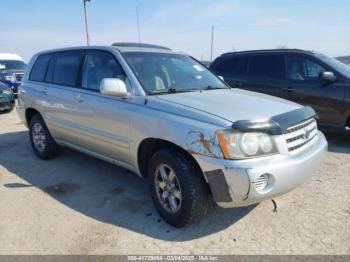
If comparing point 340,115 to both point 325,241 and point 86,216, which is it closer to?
point 325,241

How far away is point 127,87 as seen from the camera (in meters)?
3.64

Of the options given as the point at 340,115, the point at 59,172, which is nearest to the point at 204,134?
the point at 59,172

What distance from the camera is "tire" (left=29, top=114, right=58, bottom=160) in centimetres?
536

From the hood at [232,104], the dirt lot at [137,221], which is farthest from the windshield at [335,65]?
the hood at [232,104]

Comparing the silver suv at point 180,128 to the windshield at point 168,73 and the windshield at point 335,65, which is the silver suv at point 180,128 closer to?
the windshield at point 168,73

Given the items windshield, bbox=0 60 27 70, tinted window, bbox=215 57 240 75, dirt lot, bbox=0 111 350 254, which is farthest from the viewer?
windshield, bbox=0 60 27 70

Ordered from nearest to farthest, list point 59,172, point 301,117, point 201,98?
point 301,117 < point 201,98 < point 59,172

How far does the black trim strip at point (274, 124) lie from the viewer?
9.06 feet

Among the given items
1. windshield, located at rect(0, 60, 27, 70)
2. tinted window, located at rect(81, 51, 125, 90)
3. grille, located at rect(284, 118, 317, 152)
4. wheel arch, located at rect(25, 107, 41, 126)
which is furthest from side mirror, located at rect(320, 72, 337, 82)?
windshield, located at rect(0, 60, 27, 70)

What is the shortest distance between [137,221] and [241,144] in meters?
1.41

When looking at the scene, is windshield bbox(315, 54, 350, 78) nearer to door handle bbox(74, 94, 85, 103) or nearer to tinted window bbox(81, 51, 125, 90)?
tinted window bbox(81, 51, 125, 90)

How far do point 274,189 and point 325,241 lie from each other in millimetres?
706

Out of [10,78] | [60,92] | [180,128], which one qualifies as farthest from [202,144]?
[10,78]

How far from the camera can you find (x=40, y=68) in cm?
553
